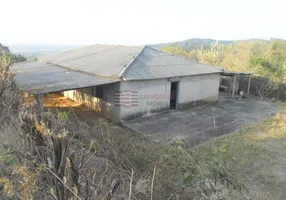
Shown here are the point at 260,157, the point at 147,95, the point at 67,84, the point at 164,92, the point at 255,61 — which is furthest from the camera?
the point at 255,61

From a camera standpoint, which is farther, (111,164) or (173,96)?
(173,96)

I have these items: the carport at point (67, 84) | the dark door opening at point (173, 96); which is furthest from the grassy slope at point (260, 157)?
the carport at point (67, 84)

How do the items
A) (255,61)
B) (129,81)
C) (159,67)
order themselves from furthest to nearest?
(255,61)
(159,67)
(129,81)

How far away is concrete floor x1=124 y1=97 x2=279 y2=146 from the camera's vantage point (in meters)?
10.9

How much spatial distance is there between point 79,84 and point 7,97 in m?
3.99

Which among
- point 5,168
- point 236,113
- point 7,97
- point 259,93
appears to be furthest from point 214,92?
point 5,168

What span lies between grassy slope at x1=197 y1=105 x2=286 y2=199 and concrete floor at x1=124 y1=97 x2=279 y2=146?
81 centimetres

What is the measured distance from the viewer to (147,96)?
13312 millimetres

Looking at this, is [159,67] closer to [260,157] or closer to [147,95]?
[147,95]

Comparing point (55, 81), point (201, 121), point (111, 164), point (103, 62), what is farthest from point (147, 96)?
point (111, 164)

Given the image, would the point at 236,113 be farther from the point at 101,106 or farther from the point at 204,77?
the point at 101,106

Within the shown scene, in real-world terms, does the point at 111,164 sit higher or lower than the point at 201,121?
higher

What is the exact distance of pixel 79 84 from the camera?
427 inches

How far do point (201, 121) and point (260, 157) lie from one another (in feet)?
14.9
